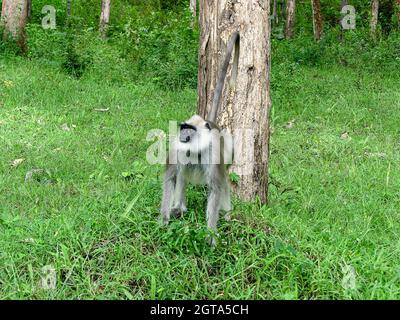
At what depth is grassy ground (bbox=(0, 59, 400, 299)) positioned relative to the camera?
13.2ft

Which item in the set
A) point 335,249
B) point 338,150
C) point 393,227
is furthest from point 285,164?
point 335,249

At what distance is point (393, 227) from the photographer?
527cm

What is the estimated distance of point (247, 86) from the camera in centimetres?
512

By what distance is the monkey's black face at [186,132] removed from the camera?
4.06 meters

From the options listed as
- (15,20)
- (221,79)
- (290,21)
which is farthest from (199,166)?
(290,21)

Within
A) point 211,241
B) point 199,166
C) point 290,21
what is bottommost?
point 211,241

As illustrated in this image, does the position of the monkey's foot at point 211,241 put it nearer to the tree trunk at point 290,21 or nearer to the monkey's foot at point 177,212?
the monkey's foot at point 177,212

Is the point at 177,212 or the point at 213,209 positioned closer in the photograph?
the point at 213,209

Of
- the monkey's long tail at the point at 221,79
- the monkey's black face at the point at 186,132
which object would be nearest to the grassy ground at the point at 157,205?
the monkey's black face at the point at 186,132

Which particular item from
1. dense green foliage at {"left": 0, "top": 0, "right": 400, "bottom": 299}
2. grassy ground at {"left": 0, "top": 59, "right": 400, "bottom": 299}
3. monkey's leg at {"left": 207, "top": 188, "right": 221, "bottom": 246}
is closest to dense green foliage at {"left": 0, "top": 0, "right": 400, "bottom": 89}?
dense green foliage at {"left": 0, "top": 0, "right": 400, "bottom": 299}

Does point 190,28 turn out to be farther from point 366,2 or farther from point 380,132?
point 366,2

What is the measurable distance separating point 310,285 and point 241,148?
1.46 meters

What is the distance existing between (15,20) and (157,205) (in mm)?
8454

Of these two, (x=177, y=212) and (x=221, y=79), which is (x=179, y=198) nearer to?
(x=177, y=212)
